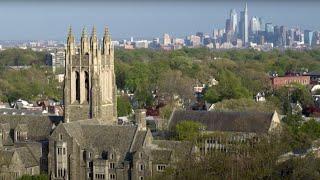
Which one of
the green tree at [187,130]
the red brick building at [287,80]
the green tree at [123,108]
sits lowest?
the red brick building at [287,80]

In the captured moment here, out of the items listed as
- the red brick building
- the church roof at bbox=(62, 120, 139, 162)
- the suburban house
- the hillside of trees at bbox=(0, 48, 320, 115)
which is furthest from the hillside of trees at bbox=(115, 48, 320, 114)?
the church roof at bbox=(62, 120, 139, 162)

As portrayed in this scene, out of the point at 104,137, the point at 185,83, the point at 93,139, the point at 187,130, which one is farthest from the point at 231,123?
the point at 185,83

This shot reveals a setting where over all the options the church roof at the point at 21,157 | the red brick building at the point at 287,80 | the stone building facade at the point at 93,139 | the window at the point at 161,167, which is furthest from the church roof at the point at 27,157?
the red brick building at the point at 287,80

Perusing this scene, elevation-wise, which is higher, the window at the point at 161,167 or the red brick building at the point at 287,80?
the window at the point at 161,167

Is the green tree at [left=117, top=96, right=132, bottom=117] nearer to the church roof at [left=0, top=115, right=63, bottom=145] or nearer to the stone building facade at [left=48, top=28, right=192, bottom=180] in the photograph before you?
the stone building facade at [left=48, top=28, right=192, bottom=180]

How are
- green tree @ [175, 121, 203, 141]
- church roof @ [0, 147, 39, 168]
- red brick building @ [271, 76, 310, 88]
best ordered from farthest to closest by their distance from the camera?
red brick building @ [271, 76, 310, 88]
green tree @ [175, 121, 203, 141]
church roof @ [0, 147, 39, 168]

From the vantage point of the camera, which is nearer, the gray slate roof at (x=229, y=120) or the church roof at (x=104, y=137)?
the church roof at (x=104, y=137)

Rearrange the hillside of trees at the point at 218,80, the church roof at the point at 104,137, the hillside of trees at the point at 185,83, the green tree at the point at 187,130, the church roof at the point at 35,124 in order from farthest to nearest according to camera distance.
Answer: the hillside of trees at the point at 185,83, the hillside of trees at the point at 218,80, the green tree at the point at 187,130, the church roof at the point at 35,124, the church roof at the point at 104,137

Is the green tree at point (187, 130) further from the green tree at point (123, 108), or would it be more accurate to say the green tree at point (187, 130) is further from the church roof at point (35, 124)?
the green tree at point (123, 108)
